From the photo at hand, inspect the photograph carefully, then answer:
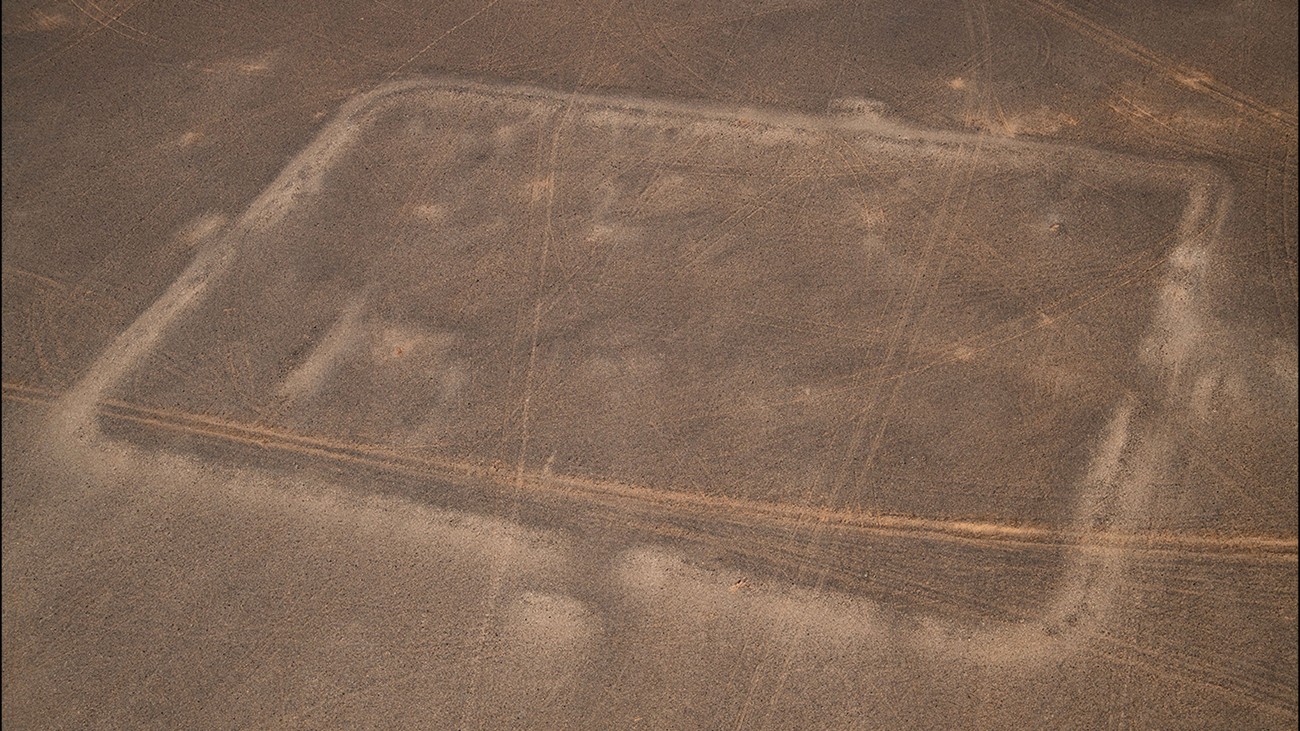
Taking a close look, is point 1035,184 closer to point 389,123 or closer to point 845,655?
point 845,655

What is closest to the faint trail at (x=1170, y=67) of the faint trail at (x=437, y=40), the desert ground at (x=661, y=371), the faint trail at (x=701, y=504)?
the desert ground at (x=661, y=371)

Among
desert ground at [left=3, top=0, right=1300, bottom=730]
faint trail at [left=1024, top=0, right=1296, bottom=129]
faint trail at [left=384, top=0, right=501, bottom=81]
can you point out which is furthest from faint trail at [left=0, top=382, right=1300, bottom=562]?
faint trail at [left=1024, top=0, right=1296, bottom=129]

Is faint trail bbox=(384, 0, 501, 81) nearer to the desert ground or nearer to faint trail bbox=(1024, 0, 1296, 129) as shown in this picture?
the desert ground

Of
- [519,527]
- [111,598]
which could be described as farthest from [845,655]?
[111,598]

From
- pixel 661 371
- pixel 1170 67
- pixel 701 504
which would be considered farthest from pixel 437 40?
pixel 1170 67

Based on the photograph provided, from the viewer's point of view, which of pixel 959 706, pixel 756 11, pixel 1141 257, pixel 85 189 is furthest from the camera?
pixel 756 11

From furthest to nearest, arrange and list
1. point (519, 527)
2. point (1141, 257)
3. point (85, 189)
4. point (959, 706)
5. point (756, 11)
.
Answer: point (756, 11) < point (85, 189) < point (1141, 257) < point (519, 527) < point (959, 706)
